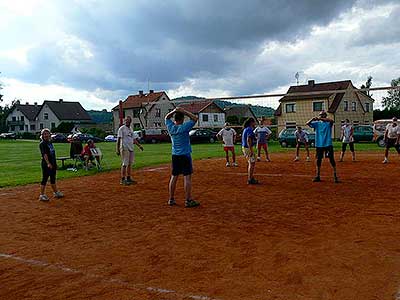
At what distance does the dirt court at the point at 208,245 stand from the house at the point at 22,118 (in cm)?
8592

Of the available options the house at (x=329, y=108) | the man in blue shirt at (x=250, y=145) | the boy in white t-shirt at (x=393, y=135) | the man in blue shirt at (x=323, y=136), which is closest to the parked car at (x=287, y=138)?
the house at (x=329, y=108)

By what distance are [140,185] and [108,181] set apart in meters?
1.55

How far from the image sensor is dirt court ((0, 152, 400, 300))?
13.5 ft

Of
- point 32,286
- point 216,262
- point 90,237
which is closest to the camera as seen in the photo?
point 32,286

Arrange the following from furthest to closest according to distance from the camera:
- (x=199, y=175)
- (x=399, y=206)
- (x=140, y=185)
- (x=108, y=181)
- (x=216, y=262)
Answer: (x=199, y=175), (x=108, y=181), (x=140, y=185), (x=399, y=206), (x=216, y=262)

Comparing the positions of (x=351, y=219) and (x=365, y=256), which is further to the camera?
(x=351, y=219)

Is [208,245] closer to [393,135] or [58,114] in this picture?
[393,135]

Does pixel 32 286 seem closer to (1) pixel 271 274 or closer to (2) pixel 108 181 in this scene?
(1) pixel 271 274

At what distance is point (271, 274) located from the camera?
4395 millimetres

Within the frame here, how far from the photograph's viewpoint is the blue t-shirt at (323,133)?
10.8 m

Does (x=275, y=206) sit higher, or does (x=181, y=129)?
(x=181, y=129)

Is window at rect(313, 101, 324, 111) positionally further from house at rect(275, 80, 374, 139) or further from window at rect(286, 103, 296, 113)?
window at rect(286, 103, 296, 113)

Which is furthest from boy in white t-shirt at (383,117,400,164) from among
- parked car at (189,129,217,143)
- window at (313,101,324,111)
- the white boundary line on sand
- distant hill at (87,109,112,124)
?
distant hill at (87,109,112,124)

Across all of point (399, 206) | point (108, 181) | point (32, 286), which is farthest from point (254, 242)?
point (108, 181)
